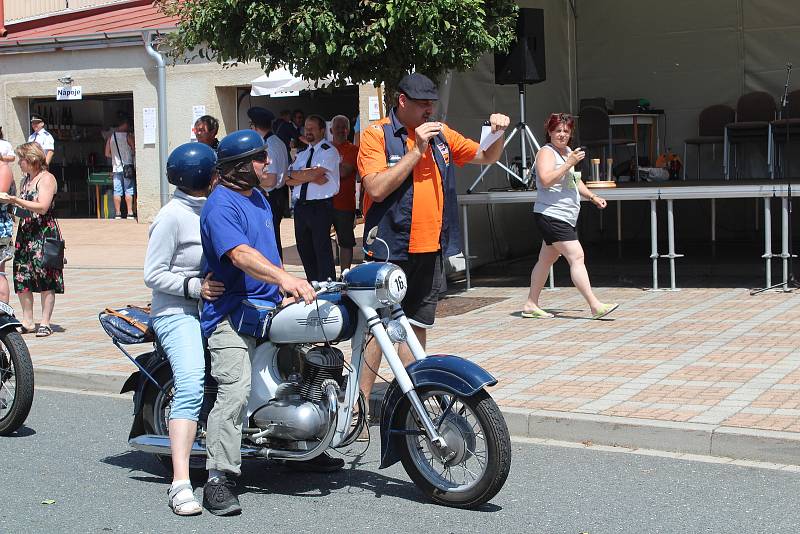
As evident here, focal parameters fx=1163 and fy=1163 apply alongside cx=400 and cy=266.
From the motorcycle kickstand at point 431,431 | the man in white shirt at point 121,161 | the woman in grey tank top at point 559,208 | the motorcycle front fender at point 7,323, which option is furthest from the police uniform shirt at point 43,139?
the motorcycle kickstand at point 431,431

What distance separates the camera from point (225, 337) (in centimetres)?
553

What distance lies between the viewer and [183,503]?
17.8 ft

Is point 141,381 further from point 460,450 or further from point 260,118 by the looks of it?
point 260,118

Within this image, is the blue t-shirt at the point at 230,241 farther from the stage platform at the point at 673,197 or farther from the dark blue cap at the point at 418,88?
the stage platform at the point at 673,197

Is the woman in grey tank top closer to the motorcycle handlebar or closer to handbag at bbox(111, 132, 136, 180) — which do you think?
the motorcycle handlebar

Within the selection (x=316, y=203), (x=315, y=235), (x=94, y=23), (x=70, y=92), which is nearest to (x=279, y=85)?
(x=316, y=203)

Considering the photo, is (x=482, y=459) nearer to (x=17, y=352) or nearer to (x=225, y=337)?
(x=225, y=337)

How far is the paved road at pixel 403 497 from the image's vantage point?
5184 millimetres

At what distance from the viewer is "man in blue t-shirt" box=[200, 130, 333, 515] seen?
17.7 ft

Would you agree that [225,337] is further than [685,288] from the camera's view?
No

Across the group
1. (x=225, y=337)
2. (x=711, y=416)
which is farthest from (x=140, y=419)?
(x=711, y=416)

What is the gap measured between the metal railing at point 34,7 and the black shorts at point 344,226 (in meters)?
15.6

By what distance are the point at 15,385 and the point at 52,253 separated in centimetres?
360

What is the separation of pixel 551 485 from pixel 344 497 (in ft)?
3.40
